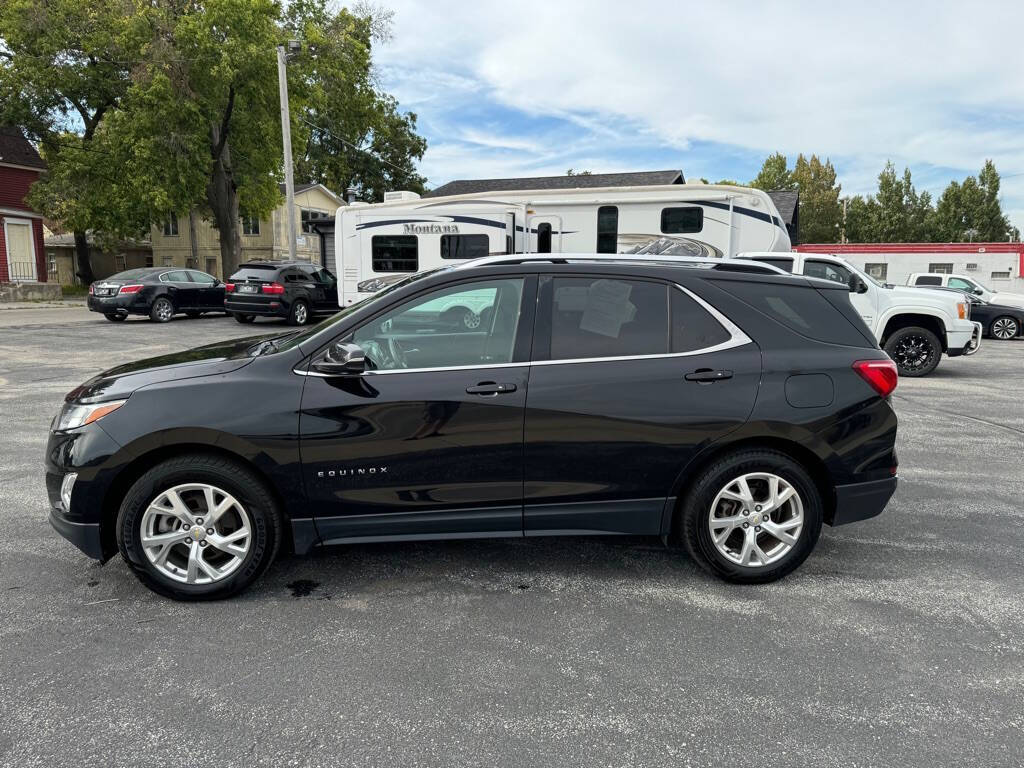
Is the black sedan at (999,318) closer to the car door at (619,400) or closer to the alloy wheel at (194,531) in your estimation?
the car door at (619,400)

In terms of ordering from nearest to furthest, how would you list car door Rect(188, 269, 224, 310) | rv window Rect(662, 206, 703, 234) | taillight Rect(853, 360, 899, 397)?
taillight Rect(853, 360, 899, 397) < rv window Rect(662, 206, 703, 234) < car door Rect(188, 269, 224, 310)

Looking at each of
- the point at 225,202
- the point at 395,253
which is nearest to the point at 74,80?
the point at 225,202

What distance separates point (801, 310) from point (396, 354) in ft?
7.03

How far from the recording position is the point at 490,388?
3.40 meters

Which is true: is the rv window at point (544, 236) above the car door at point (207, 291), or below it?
above

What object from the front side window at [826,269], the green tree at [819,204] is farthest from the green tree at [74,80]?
the green tree at [819,204]

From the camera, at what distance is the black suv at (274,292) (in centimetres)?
1733

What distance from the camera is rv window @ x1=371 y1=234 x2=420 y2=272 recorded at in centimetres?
1486

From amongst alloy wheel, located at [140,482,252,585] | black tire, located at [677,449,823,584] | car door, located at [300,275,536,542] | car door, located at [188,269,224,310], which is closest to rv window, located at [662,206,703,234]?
black tire, located at [677,449,823,584]

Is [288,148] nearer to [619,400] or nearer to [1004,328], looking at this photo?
[619,400]

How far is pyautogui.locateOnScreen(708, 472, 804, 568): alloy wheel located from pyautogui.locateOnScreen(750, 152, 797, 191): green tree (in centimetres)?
6762

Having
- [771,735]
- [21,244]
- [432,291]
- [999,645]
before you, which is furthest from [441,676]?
[21,244]

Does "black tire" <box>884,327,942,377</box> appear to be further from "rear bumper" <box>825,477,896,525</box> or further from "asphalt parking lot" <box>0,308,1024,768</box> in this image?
"rear bumper" <box>825,477,896,525</box>

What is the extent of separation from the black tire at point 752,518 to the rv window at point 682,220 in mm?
10263
